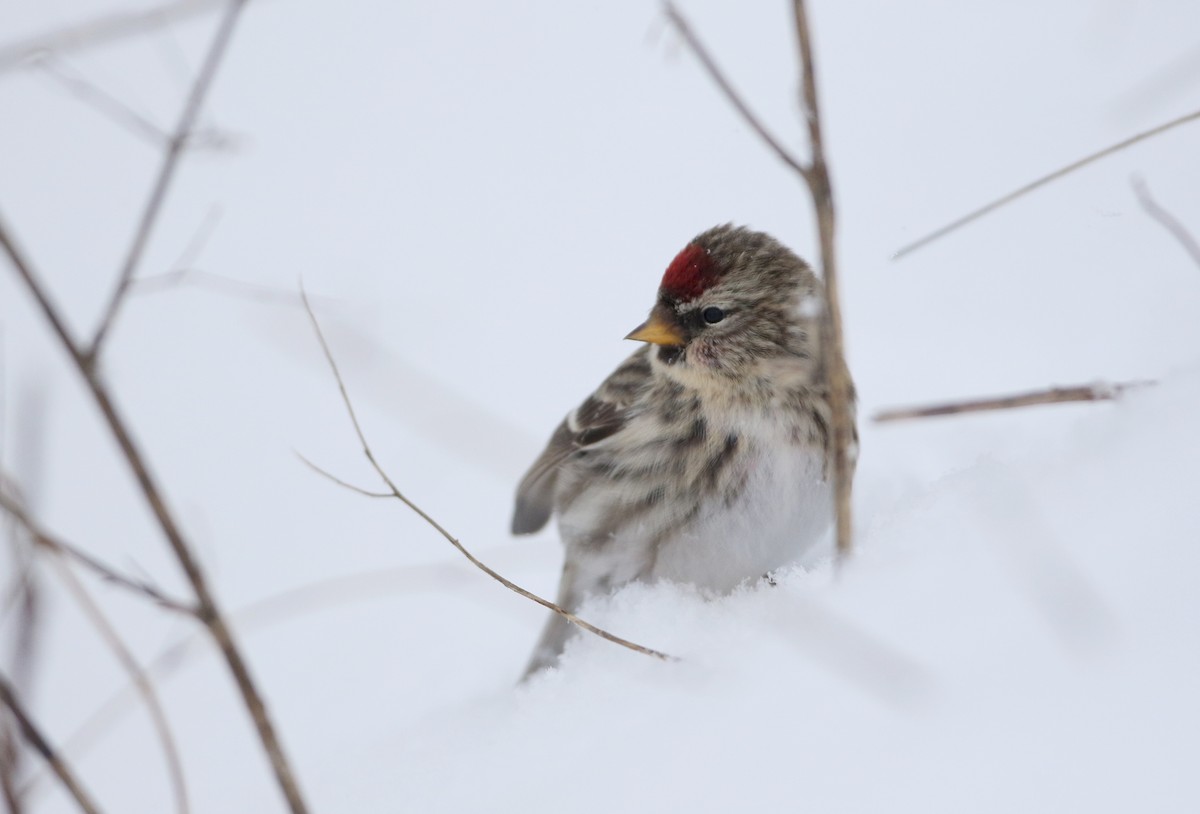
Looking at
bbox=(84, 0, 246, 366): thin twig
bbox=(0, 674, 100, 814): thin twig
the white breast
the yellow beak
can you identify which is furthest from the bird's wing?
bbox=(0, 674, 100, 814): thin twig

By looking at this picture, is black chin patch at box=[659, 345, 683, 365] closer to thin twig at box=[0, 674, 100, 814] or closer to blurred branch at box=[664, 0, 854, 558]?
blurred branch at box=[664, 0, 854, 558]

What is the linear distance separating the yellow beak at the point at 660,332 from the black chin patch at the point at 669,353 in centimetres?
4

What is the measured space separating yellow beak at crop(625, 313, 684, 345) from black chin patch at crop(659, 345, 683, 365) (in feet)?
0.12

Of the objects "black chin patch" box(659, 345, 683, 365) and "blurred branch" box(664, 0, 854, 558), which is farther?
"black chin patch" box(659, 345, 683, 365)

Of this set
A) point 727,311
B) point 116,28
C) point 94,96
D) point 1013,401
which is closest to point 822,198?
point 1013,401

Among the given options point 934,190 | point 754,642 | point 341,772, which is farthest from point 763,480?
point 934,190

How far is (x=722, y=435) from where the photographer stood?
239cm

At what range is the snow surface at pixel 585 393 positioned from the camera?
4.28 feet

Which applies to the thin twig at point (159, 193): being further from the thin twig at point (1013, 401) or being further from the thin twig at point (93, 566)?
the thin twig at point (1013, 401)

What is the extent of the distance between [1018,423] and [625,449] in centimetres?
89

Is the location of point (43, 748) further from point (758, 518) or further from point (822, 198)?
point (758, 518)

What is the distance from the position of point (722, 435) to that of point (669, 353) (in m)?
0.24

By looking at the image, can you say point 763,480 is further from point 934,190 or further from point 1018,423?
point 934,190

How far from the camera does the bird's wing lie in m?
2.64
